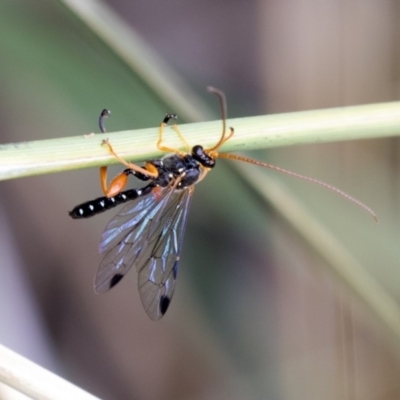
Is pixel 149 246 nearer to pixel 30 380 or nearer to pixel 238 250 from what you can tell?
pixel 30 380

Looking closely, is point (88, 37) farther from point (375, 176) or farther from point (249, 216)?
point (375, 176)

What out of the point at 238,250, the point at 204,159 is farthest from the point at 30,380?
the point at 238,250

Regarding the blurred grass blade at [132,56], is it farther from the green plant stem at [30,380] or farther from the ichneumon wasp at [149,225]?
the green plant stem at [30,380]

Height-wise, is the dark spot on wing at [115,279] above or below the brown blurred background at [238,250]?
below

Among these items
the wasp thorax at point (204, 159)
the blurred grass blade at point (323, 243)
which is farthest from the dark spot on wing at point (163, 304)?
the blurred grass blade at point (323, 243)

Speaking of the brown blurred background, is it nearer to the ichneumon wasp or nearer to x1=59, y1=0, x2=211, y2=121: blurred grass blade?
x1=59, y1=0, x2=211, y2=121: blurred grass blade

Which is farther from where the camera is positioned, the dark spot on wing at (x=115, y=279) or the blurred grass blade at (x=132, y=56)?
the blurred grass blade at (x=132, y=56)

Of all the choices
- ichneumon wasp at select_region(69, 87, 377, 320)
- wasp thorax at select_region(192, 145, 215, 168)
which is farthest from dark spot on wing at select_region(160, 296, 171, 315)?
wasp thorax at select_region(192, 145, 215, 168)
